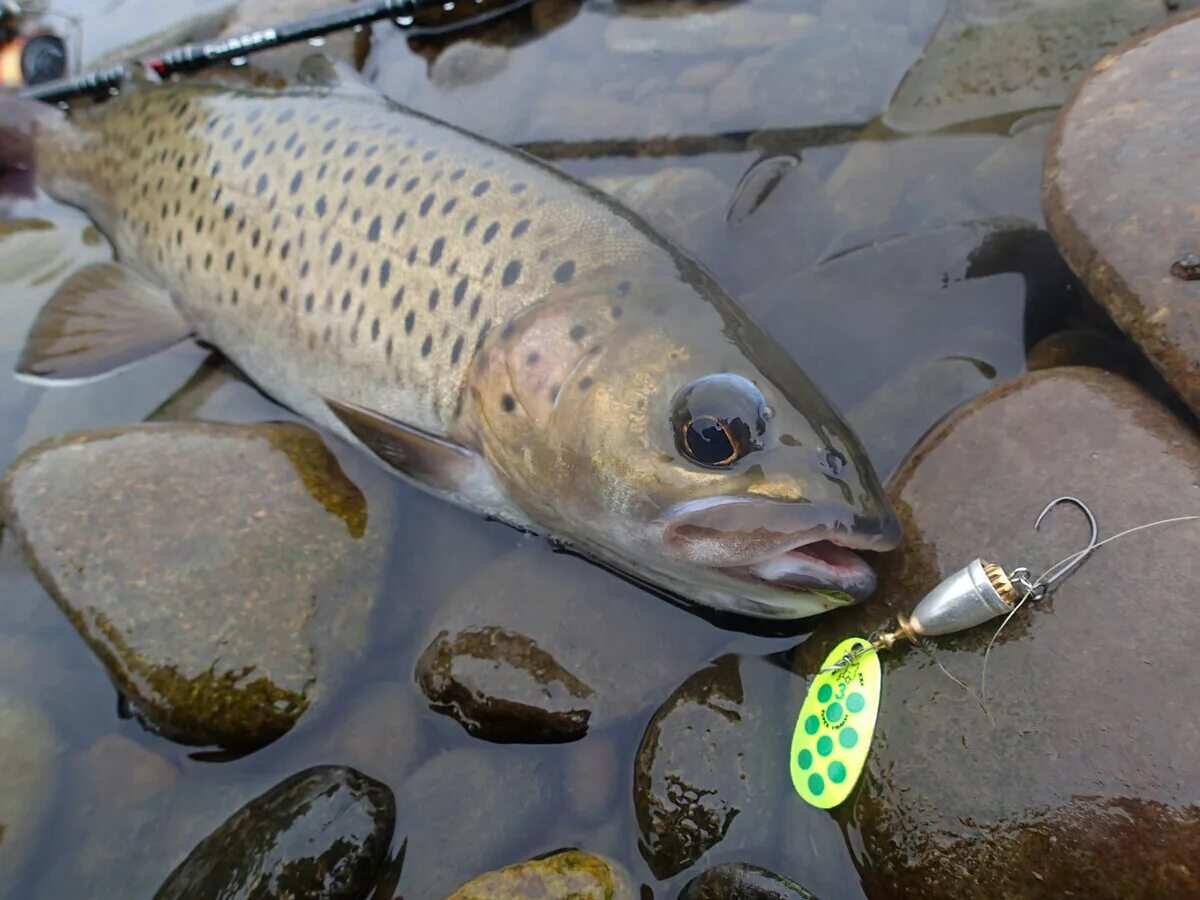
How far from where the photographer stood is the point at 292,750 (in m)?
2.83

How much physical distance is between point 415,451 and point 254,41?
10.7 ft

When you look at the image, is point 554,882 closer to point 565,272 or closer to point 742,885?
point 742,885

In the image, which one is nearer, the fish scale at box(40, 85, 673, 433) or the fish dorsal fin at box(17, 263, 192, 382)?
the fish scale at box(40, 85, 673, 433)

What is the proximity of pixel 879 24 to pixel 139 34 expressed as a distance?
521 centimetres

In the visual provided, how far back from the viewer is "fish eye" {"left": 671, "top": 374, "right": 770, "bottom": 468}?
2270 millimetres

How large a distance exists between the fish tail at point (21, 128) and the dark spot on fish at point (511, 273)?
3.51m

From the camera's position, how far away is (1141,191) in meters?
2.51

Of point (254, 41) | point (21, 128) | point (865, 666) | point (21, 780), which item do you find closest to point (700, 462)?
point (865, 666)

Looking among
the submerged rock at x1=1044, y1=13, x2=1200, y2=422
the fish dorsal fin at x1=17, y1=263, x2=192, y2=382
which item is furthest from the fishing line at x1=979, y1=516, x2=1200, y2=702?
the fish dorsal fin at x1=17, y1=263, x2=192, y2=382

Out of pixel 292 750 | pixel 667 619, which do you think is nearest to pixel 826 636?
pixel 667 619

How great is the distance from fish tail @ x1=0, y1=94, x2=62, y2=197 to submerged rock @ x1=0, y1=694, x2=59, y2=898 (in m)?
3.40

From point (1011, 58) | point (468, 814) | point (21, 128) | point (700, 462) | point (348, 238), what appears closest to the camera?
point (700, 462)

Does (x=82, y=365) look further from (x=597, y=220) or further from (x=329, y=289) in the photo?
(x=597, y=220)

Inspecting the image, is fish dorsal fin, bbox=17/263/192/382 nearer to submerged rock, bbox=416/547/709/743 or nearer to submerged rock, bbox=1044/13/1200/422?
submerged rock, bbox=416/547/709/743
